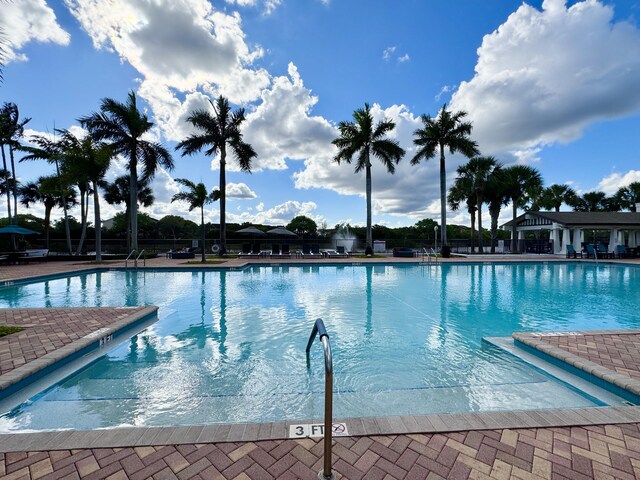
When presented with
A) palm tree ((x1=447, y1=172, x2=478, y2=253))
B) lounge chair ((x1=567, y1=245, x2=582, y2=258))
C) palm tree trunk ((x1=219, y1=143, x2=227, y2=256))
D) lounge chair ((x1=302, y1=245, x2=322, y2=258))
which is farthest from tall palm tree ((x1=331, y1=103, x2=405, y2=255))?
lounge chair ((x1=567, y1=245, x2=582, y2=258))

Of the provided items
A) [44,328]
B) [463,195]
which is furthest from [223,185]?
[463,195]

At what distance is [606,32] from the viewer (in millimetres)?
10031

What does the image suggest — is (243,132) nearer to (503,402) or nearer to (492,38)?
(492,38)

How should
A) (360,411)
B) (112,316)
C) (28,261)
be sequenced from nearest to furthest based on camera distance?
(360,411)
(112,316)
(28,261)

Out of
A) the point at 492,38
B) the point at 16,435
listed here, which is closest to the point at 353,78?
the point at 492,38

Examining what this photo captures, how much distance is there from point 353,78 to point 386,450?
52.4ft

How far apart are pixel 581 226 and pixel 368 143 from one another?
58.1ft

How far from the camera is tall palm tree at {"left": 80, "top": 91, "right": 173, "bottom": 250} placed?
720 inches

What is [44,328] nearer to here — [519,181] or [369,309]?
[369,309]

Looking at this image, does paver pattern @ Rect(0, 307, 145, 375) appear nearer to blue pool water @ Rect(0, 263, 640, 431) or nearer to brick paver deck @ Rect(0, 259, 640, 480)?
blue pool water @ Rect(0, 263, 640, 431)

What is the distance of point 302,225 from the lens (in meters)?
47.4

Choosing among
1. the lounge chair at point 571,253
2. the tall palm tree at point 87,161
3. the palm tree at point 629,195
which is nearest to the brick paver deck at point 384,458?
the tall palm tree at point 87,161

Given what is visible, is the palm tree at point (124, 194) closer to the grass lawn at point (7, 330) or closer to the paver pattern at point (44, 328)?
the paver pattern at point (44, 328)

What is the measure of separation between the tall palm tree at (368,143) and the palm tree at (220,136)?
7291mm
